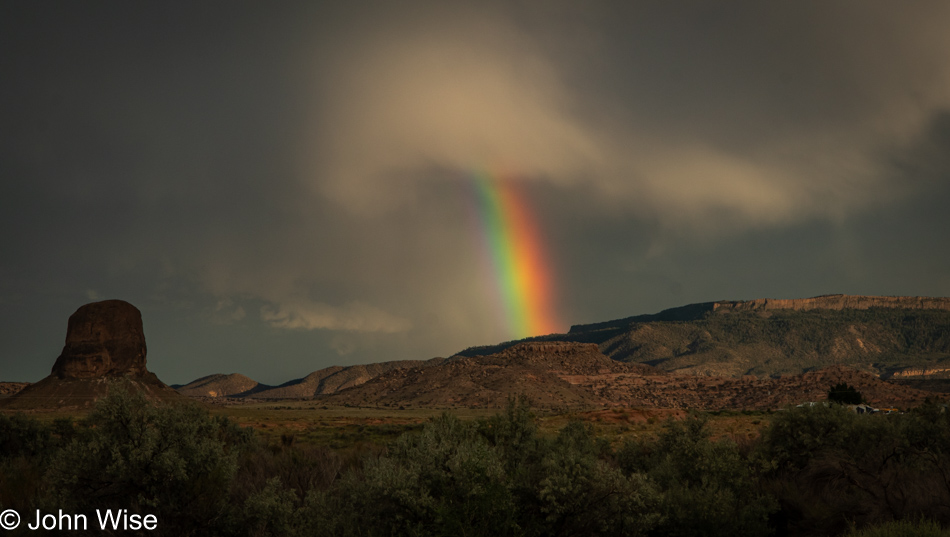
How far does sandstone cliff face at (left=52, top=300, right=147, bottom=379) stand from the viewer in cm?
11581

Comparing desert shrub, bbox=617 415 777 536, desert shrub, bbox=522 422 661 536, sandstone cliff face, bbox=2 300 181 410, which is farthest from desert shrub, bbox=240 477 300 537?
sandstone cliff face, bbox=2 300 181 410

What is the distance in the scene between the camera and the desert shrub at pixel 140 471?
17.1 meters

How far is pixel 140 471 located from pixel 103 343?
11626cm

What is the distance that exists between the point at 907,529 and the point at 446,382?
124306 mm

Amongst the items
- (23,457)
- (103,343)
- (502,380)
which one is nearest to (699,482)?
(23,457)

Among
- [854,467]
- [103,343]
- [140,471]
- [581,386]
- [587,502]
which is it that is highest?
[103,343]

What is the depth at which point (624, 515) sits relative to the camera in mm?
17016

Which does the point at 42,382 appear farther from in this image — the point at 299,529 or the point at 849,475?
the point at 849,475

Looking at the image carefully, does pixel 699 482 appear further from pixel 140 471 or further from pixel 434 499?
pixel 140 471

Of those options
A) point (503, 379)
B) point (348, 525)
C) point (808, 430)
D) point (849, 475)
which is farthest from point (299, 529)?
point (503, 379)

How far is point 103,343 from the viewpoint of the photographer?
391 feet

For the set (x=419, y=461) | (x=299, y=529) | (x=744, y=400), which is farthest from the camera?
(x=744, y=400)

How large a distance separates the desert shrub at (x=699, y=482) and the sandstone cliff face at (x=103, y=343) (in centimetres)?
10745

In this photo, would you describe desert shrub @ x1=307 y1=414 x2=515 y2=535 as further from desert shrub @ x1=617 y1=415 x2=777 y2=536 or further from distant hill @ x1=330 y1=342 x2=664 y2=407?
distant hill @ x1=330 y1=342 x2=664 y2=407
